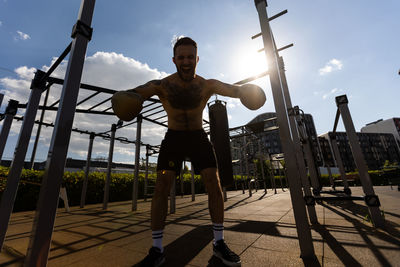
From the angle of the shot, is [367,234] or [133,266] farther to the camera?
[367,234]

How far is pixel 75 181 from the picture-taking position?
24.7ft

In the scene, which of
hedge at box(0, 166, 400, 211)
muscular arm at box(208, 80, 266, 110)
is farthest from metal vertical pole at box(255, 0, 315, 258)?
hedge at box(0, 166, 400, 211)

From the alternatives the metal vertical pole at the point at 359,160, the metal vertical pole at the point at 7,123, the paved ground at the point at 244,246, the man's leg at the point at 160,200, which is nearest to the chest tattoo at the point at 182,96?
the man's leg at the point at 160,200

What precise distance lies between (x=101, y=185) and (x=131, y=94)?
838 centimetres

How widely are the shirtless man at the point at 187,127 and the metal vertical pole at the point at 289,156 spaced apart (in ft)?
0.54

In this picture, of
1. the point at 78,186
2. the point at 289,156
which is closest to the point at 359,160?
the point at 289,156

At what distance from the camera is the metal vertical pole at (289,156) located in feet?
4.72

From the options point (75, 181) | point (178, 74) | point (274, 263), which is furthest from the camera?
point (75, 181)

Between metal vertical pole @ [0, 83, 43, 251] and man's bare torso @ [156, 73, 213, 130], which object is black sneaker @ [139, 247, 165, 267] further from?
metal vertical pole @ [0, 83, 43, 251]

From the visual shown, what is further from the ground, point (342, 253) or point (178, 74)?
point (178, 74)

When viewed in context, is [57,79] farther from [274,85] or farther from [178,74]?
[274,85]

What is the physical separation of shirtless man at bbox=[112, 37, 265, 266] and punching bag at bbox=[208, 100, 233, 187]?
0.13 m

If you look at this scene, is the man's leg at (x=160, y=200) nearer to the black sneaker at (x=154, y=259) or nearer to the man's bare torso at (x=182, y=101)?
the black sneaker at (x=154, y=259)

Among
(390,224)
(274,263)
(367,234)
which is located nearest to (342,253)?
(274,263)
